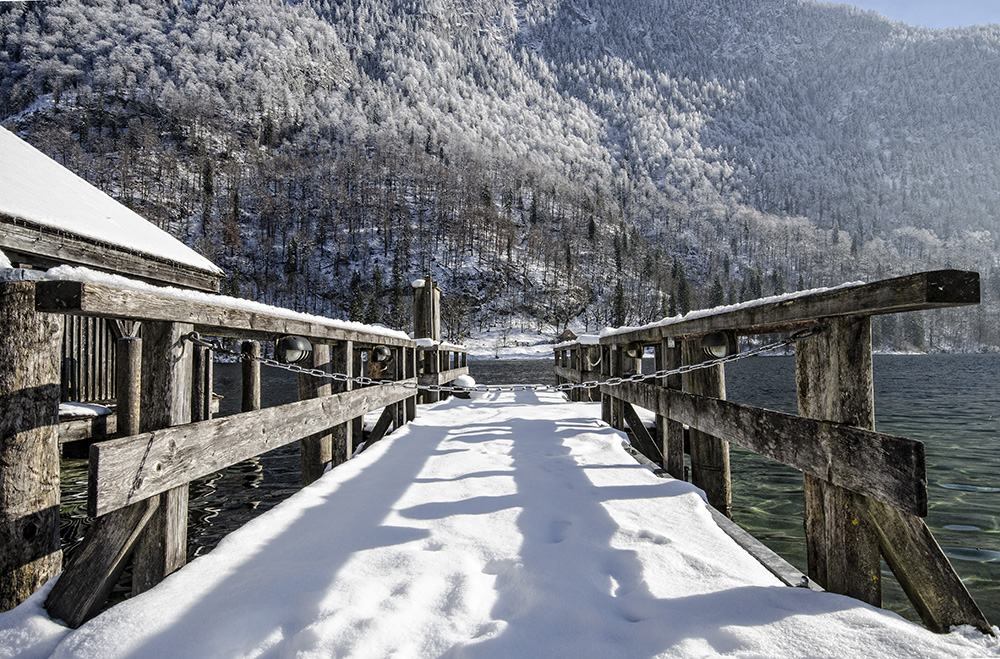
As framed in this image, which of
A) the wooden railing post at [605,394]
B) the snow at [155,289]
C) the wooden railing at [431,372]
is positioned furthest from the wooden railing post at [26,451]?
the wooden railing at [431,372]

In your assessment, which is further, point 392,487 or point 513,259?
point 513,259

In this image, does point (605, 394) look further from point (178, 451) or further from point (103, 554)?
point (103, 554)

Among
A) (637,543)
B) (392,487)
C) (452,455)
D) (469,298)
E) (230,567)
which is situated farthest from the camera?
(469,298)

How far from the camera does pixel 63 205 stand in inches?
297

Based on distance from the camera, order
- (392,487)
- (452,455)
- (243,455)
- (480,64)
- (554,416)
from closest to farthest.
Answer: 1. (243,455)
2. (392,487)
3. (452,455)
4. (554,416)
5. (480,64)

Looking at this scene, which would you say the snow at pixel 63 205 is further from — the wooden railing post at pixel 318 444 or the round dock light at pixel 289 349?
the round dock light at pixel 289 349

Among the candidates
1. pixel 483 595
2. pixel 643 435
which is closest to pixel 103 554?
pixel 483 595

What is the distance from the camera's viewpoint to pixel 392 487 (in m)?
3.78

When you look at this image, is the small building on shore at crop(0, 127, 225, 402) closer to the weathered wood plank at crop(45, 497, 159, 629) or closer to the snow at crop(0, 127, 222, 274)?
the snow at crop(0, 127, 222, 274)

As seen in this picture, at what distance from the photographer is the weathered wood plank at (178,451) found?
1.82 metres

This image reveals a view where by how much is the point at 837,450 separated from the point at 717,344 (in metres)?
1.38

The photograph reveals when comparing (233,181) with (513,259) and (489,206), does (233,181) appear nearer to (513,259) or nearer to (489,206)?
(489,206)

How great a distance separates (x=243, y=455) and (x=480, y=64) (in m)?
207

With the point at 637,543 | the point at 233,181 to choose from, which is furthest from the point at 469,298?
the point at 637,543
